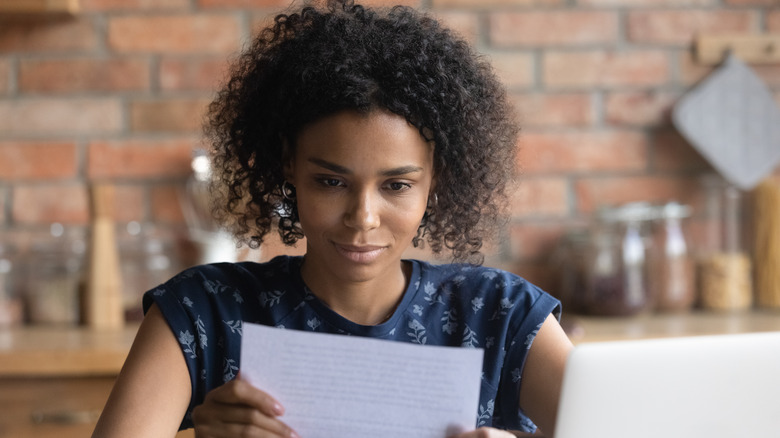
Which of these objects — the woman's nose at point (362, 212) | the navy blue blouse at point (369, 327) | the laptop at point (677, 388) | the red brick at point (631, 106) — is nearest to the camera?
the laptop at point (677, 388)

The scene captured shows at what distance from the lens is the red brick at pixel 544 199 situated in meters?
1.94

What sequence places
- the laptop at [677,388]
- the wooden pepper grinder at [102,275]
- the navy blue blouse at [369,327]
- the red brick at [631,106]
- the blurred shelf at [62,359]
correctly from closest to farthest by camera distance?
the laptop at [677,388] < the navy blue blouse at [369,327] < the blurred shelf at [62,359] < the wooden pepper grinder at [102,275] < the red brick at [631,106]

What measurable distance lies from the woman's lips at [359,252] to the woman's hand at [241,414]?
20 centimetres

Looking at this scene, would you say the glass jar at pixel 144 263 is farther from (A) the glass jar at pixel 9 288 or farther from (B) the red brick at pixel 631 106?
(B) the red brick at pixel 631 106

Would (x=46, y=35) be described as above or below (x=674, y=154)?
above

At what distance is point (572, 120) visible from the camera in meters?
1.94

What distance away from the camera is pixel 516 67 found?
192cm

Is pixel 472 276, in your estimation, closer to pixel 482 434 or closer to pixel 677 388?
pixel 482 434

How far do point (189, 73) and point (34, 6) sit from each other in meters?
0.35

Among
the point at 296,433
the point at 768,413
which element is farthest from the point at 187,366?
the point at 768,413

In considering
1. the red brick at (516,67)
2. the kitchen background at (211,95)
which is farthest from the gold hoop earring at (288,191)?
the red brick at (516,67)

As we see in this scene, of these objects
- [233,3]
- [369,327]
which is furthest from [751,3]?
[369,327]

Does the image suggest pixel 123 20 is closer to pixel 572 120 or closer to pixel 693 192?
pixel 572 120

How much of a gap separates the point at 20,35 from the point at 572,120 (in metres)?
1.28
